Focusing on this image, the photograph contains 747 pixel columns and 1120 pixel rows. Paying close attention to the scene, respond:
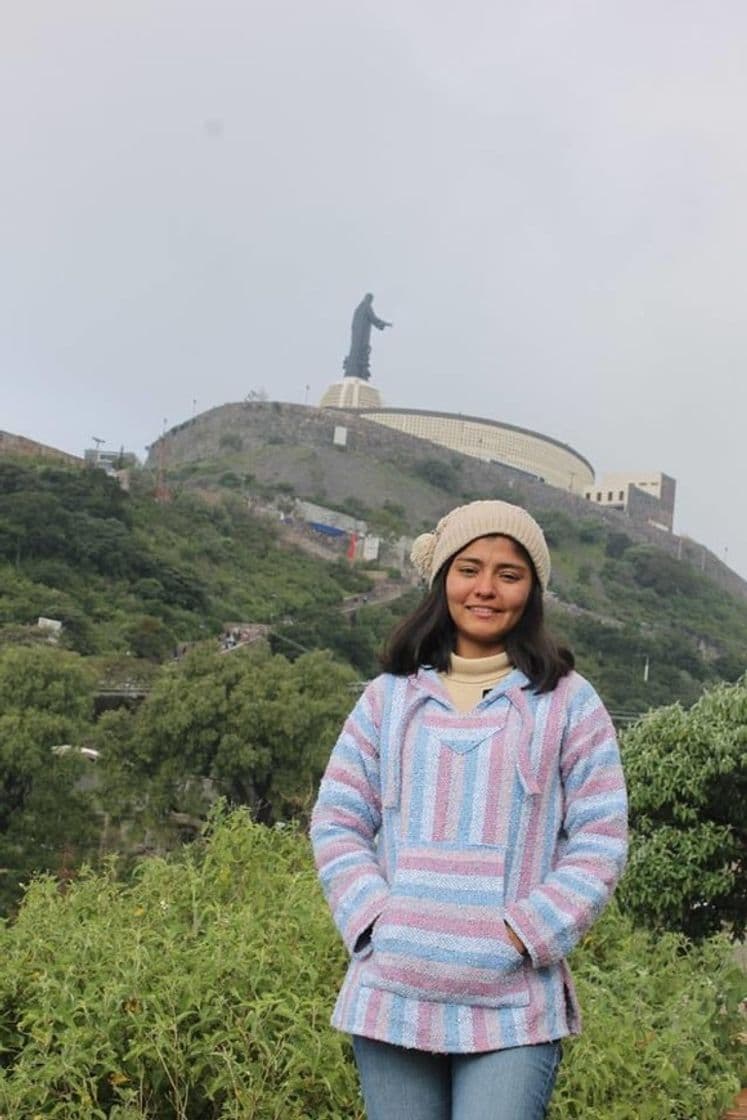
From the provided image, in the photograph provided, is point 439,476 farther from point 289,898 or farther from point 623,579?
point 289,898

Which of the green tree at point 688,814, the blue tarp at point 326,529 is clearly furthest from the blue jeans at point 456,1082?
the blue tarp at point 326,529

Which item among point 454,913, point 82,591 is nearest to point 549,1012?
point 454,913

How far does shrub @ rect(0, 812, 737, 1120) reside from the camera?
5.55 feet

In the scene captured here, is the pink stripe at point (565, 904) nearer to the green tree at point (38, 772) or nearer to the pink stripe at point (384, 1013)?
the pink stripe at point (384, 1013)

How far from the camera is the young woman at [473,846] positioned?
97 centimetres

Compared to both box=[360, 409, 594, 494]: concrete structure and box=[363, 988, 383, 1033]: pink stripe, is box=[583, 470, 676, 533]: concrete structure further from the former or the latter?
box=[363, 988, 383, 1033]: pink stripe

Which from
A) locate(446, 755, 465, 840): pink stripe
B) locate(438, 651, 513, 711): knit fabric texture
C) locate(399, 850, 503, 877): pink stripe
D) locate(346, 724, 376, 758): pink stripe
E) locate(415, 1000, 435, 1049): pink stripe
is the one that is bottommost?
locate(415, 1000, 435, 1049): pink stripe

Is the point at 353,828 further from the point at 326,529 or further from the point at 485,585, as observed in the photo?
the point at 326,529

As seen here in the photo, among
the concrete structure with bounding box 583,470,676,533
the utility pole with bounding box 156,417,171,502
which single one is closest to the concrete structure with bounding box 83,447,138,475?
the utility pole with bounding box 156,417,171,502

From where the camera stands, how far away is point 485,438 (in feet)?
201

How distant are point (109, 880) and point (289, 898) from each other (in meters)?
Result: 0.54

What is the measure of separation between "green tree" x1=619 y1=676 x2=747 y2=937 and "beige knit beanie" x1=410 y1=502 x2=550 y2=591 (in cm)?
219

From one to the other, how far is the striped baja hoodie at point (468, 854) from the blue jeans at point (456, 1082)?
0.02 metres

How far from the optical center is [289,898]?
2.33 meters
